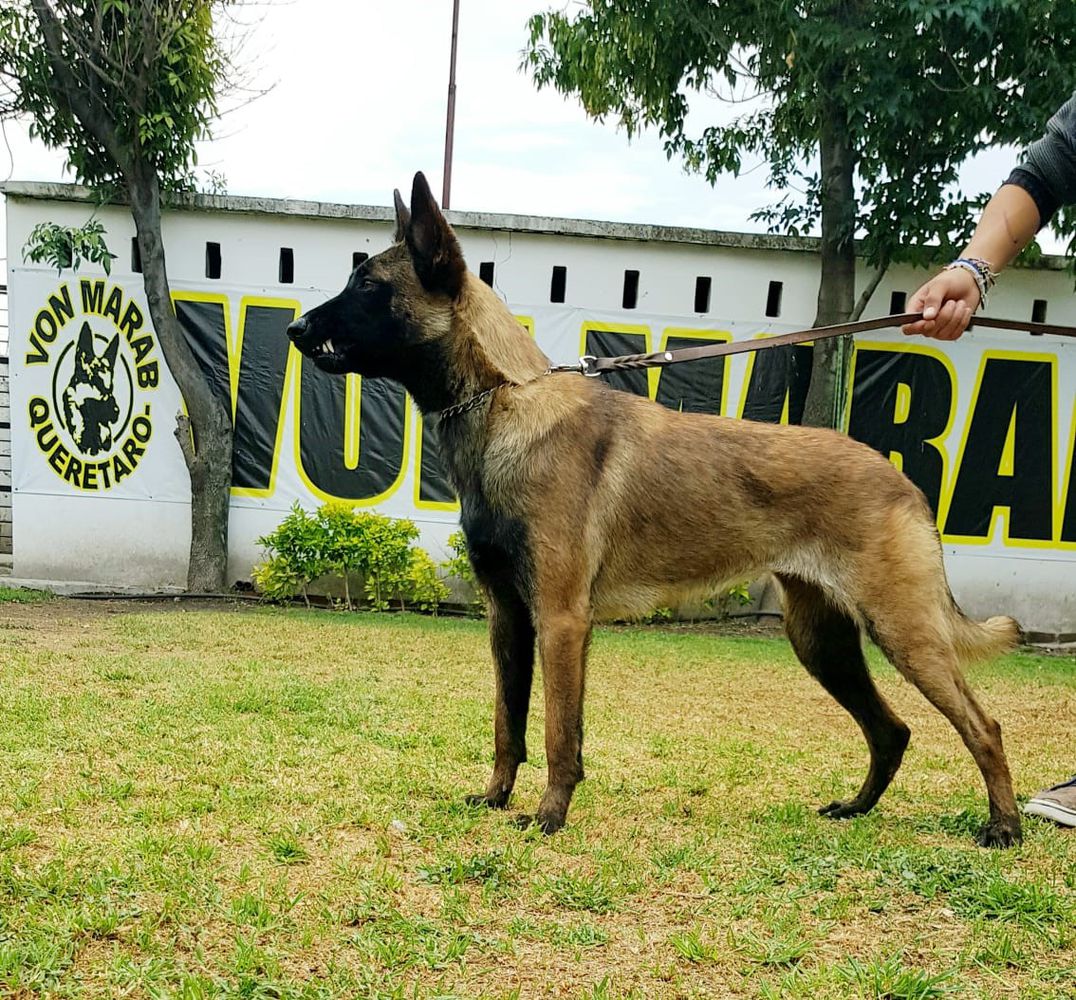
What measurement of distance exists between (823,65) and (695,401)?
334 cm

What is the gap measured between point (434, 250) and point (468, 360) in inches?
15.4

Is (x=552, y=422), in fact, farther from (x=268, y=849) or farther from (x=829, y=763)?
(x=829, y=763)

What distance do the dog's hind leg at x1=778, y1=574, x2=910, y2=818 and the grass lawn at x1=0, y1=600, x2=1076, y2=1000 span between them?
15cm

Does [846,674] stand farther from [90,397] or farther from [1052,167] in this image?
[90,397]

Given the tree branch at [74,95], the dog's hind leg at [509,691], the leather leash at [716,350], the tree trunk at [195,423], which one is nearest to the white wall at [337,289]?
the tree trunk at [195,423]

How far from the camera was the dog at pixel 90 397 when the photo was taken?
1042cm

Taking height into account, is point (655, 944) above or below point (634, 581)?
below

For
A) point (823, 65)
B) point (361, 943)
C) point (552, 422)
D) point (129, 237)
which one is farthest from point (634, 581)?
point (129, 237)

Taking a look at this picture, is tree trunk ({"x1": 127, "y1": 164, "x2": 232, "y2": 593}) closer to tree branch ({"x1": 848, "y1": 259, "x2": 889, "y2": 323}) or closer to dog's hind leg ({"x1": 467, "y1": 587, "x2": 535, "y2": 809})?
tree branch ({"x1": 848, "y1": 259, "x2": 889, "y2": 323})

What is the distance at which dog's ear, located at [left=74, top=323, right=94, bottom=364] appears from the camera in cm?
1040

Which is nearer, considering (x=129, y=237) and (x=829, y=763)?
(x=829, y=763)

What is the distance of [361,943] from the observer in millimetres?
2393

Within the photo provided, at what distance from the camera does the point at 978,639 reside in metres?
3.64

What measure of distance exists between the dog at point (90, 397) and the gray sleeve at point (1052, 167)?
9210mm
